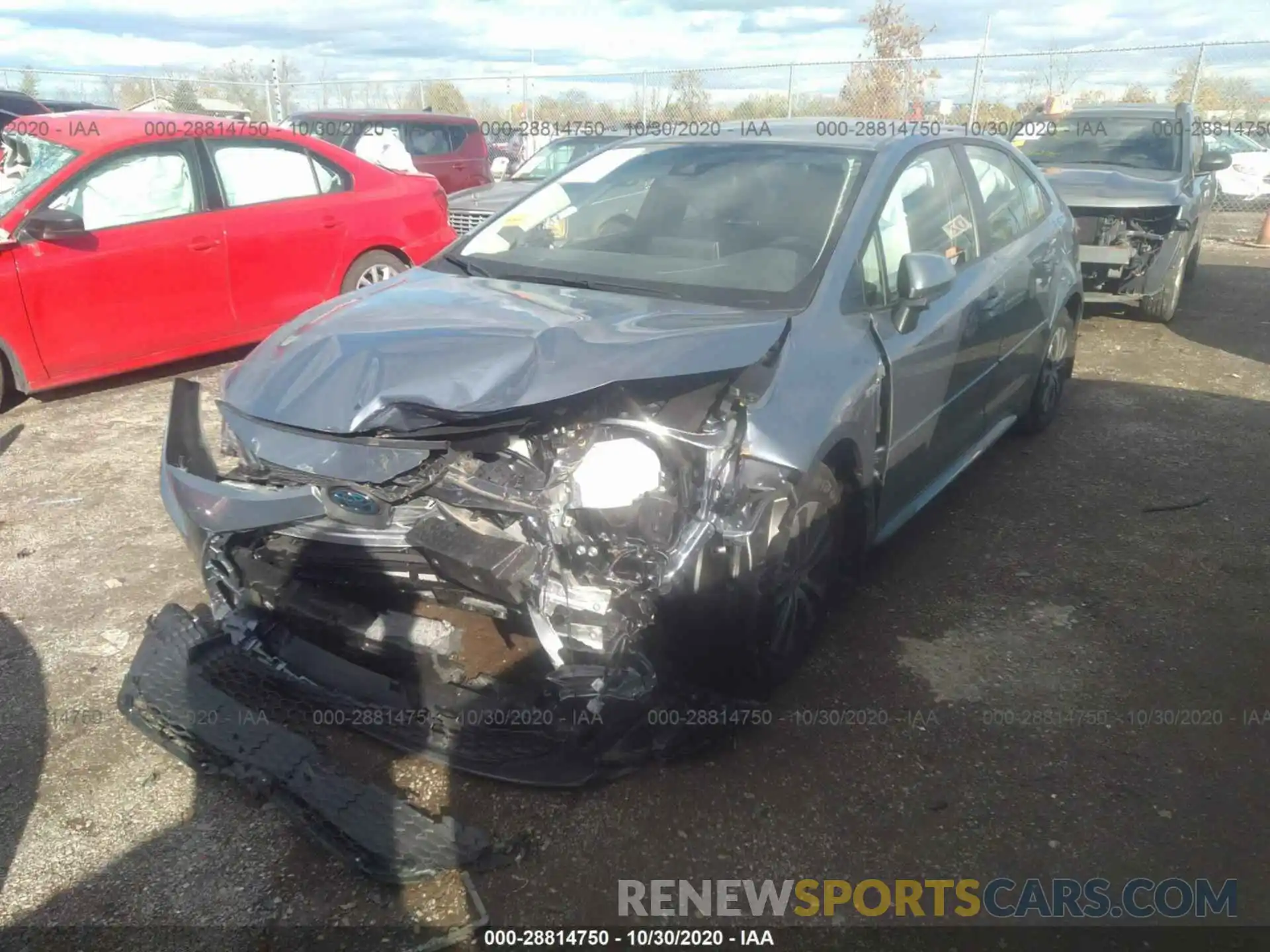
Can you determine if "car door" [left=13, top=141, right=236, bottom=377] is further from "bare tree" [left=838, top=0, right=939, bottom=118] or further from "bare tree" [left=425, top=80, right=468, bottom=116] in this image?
"bare tree" [left=425, top=80, right=468, bottom=116]

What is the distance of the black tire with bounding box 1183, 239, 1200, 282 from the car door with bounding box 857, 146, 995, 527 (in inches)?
246

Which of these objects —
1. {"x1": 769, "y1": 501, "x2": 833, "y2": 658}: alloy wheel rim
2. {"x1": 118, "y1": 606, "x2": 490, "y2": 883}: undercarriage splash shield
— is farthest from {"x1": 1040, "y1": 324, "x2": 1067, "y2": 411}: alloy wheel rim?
{"x1": 118, "y1": 606, "x2": 490, "y2": 883}: undercarriage splash shield

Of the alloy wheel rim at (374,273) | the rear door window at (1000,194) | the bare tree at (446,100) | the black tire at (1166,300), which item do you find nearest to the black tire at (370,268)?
the alloy wheel rim at (374,273)

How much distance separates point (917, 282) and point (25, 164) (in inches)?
216

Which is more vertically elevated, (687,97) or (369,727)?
(687,97)

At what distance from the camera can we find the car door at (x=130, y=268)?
17.4 ft

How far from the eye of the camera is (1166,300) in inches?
316

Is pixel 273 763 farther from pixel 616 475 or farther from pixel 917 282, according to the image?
pixel 917 282

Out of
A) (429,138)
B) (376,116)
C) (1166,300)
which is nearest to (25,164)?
(376,116)

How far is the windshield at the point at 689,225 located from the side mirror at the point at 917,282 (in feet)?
0.92

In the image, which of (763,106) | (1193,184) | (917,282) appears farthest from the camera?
(763,106)

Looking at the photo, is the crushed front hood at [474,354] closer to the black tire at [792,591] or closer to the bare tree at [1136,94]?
the black tire at [792,591]

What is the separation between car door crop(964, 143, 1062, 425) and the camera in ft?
13.6

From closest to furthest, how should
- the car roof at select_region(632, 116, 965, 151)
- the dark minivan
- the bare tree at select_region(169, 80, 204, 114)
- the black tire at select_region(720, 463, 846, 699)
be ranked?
1. the black tire at select_region(720, 463, 846, 699)
2. the car roof at select_region(632, 116, 965, 151)
3. the dark minivan
4. the bare tree at select_region(169, 80, 204, 114)
